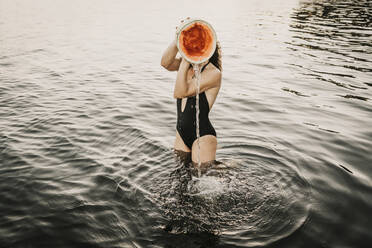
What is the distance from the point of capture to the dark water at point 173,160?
3.24 meters

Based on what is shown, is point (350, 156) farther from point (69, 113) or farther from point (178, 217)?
point (69, 113)

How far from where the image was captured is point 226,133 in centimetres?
591

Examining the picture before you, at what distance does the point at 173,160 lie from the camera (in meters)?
4.69

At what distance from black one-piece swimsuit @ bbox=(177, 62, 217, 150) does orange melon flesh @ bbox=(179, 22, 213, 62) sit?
0.60 meters

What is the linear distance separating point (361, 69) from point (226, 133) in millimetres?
7075

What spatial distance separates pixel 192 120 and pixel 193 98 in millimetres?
305

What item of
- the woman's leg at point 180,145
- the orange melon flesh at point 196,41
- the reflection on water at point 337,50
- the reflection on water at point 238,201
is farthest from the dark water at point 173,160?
the orange melon flesh at point 196,41

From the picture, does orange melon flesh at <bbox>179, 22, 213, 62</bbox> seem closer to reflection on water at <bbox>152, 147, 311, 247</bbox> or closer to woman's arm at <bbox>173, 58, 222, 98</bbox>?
woman's arm at <bbox>173, 58, 222, 98</bbox>

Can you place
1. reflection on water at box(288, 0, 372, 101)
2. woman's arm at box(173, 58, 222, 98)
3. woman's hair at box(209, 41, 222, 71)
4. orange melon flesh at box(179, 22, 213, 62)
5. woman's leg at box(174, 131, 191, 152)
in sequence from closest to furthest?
orange melon flesh at box(179, 22, 213, 62), woman's arm at box(173, 58, 222, 98), woman's hair at box(209, 41, 222, 71), woman's leg at box(174, 131, 191, 152), reflection on water at box(288, 0, 372, 101)

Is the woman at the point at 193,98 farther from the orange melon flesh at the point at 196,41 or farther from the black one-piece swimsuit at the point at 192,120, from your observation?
the orange melon flesh at the point at 196,41

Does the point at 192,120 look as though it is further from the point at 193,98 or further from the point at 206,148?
the point at 206,148

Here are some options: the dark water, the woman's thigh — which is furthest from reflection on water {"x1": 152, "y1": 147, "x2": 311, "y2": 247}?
the woman's thigh

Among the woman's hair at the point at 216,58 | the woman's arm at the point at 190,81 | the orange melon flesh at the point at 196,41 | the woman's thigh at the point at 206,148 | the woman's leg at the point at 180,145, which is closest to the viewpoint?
the orange melon flesh at the point at 196,41

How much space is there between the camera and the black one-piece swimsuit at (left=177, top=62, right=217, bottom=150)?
3.78 metres
